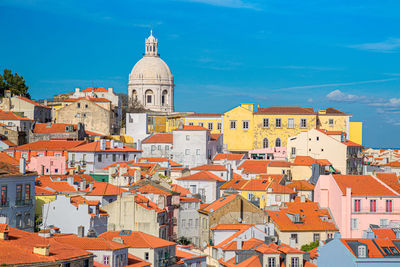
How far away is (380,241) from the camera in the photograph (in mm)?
43406

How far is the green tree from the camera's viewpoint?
97731 millimetres

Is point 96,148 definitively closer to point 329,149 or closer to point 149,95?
point 329,149

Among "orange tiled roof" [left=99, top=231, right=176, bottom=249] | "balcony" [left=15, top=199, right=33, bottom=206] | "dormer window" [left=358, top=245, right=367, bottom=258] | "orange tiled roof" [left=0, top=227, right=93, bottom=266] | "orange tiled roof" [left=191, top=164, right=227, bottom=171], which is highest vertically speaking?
"orange tiled roof" [left=191, top=164, right=227, bottom=171]

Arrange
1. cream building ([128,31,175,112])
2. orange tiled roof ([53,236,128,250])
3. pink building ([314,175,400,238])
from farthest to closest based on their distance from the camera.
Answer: cream building ([128,31,175,112])
pink building ([314,175,400,238])
orange tiled roof ([53,236,128,250])

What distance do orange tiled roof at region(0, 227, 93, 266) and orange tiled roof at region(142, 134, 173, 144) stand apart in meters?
51.2

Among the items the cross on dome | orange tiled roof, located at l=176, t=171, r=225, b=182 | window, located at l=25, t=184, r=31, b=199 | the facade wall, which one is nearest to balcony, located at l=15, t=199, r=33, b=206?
the facade wall

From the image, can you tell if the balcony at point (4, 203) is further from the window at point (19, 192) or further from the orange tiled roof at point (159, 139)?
the orange tiled roof at point (159, 139)

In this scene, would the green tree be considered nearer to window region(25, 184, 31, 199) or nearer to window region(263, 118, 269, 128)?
window region(263, 118, 269, 128)

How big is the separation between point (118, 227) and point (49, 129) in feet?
119

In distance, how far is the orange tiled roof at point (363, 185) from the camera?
56.7m

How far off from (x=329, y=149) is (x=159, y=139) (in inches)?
658

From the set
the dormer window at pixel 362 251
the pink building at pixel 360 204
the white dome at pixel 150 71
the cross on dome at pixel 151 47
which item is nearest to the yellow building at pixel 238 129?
the pink building at pixel 360 204

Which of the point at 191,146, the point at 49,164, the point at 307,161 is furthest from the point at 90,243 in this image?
the point at 191,146

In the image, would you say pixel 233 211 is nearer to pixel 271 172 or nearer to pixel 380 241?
pixel 380 241
